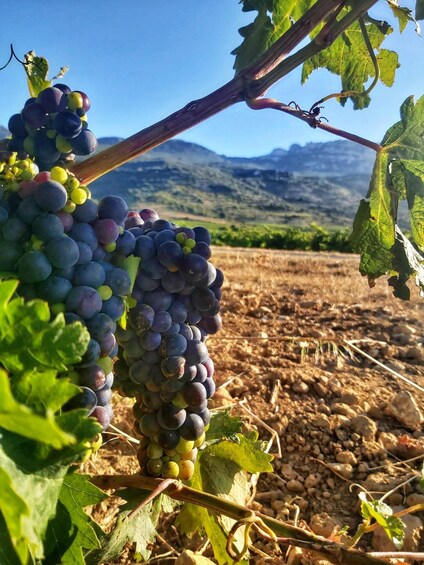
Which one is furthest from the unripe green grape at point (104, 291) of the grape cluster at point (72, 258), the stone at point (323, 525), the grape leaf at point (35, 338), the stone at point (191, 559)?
the stone at point (323, 525)

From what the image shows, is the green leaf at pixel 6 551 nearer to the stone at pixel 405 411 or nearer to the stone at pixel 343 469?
the stone at pixel 343 469

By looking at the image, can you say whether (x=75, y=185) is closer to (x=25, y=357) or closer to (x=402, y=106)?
(x=25, y=357)

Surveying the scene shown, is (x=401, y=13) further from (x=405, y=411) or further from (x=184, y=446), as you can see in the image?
(x=184, y=446)

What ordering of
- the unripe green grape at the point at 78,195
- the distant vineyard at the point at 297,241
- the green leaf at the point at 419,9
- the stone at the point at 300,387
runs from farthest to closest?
the distant vineyard at the point at 297,241 → the stone at the point at 300,387 → the green leaf at the point at 419,9 → the unripe green grape at the point at 78,195

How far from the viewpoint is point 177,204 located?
102000 mm

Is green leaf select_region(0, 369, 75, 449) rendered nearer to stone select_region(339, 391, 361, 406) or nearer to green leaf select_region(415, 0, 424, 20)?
green leaf select_region(415, 0, 424, 20)

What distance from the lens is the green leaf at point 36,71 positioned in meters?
1.25

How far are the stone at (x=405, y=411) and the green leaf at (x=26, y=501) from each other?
4.75 ft

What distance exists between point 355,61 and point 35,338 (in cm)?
160

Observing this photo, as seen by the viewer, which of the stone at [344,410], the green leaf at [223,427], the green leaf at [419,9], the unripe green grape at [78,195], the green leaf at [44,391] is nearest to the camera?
the green leaf at [44,391]

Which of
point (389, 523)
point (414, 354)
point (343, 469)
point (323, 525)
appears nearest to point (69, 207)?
point (389, 523)

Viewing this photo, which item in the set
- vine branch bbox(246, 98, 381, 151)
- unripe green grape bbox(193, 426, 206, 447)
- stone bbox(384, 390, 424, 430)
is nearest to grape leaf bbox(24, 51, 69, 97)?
vine branch bbox(246, 98, 381, 151)

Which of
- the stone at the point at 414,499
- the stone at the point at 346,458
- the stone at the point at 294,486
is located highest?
the stone at the point at 346,458

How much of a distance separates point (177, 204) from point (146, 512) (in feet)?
335
